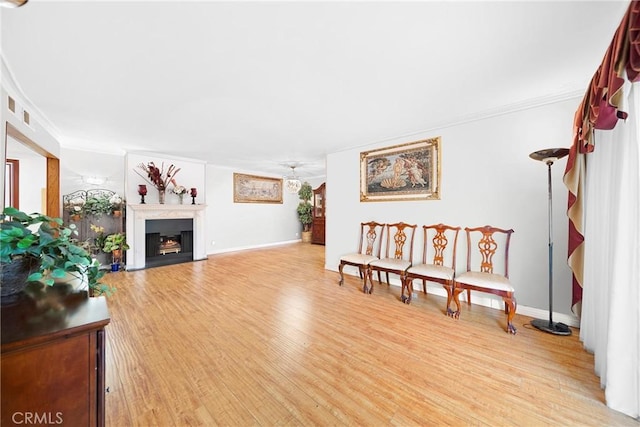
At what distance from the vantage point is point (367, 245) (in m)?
4.10

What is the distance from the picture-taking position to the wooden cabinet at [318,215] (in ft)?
27.0

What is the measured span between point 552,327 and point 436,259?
4.18 ft

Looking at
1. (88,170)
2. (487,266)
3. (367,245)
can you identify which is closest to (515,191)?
(487,266)

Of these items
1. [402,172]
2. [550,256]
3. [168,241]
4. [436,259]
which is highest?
[402,172]

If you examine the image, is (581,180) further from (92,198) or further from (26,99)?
(92,198)

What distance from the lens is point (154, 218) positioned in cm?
500

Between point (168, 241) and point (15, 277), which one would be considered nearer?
point (15, 277)

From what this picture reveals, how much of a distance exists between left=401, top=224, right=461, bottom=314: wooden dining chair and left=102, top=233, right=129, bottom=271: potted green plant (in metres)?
5.20

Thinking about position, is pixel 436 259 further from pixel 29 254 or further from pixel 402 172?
pixel 29 254

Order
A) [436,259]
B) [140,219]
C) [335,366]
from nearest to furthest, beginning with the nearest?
1. [335,366]
2. [436,259]
3. [140,219]

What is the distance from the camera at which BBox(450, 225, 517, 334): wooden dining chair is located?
8.02ft

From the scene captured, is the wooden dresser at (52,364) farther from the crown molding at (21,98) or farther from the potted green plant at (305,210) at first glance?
the potted green plant at (305,210)

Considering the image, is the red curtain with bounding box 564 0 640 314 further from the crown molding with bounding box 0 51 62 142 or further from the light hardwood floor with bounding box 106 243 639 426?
the crown molding with bounding box 0 51 62 142

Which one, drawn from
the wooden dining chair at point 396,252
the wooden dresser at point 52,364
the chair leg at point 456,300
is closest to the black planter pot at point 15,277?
the wooden dresser at point 52,364
